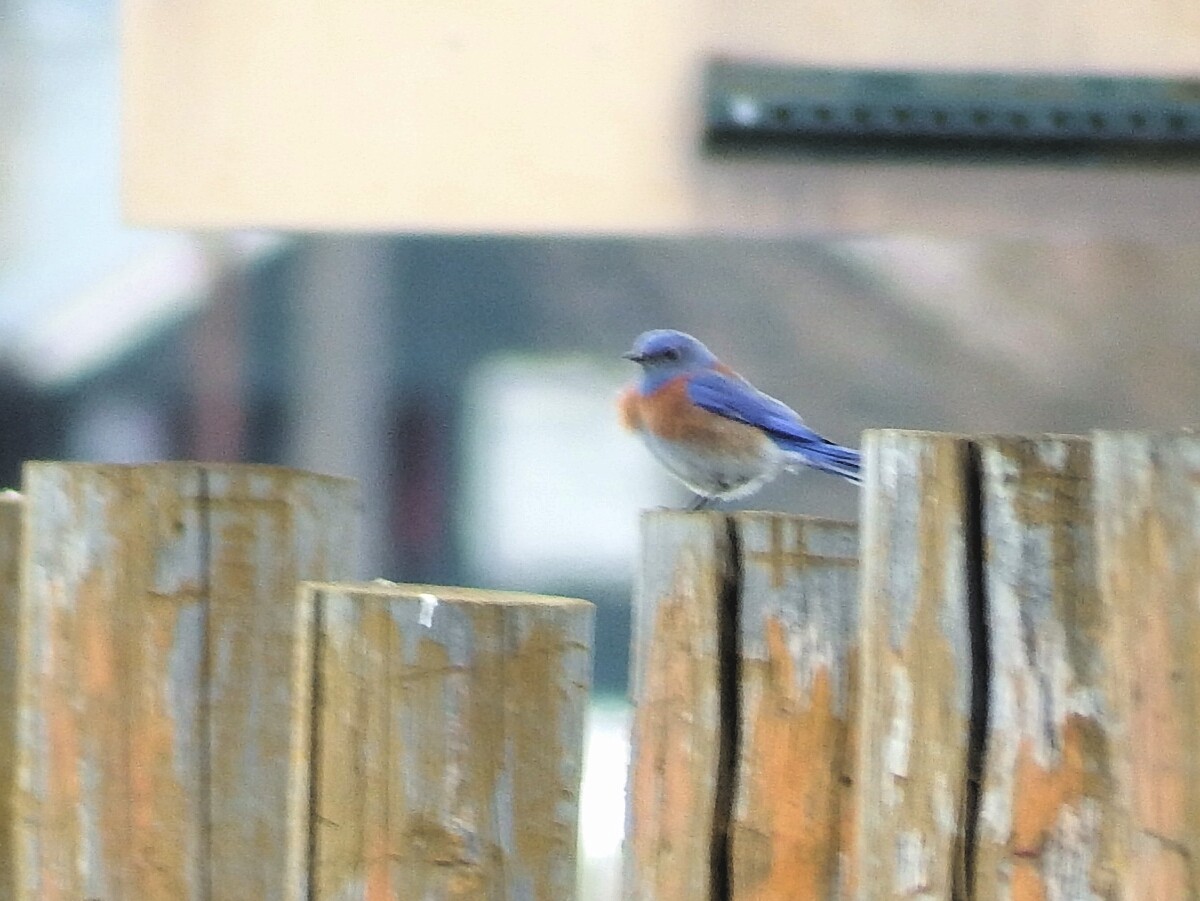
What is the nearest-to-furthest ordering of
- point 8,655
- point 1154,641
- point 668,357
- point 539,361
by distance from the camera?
point 1154,641
point 8,655
point 668,357
point 539,361

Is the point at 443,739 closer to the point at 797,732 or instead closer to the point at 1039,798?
the point at 797,732

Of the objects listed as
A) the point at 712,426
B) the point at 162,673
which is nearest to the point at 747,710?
the point at 162,673

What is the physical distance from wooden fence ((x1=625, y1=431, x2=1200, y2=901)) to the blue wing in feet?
7.96

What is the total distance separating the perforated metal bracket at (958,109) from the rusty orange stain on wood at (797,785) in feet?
12.7

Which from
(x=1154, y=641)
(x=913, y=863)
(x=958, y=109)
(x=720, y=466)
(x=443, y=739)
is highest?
(x=958, y=109)

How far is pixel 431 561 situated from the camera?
22.7ft

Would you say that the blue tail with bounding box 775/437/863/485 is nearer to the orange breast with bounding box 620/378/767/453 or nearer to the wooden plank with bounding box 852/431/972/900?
the orange breast with bounding box 620/378/767/453

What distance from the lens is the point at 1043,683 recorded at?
1925mm

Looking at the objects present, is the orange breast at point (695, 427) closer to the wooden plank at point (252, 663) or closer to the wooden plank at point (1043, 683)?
the wooden plank at point (252, 663)

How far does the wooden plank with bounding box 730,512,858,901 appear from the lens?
225cm

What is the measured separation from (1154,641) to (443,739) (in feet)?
2.56

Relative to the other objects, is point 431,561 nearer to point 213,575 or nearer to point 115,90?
point 115,90

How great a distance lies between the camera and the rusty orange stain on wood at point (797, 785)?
2252 millimetres

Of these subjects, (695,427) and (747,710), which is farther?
Result: (695,427)
